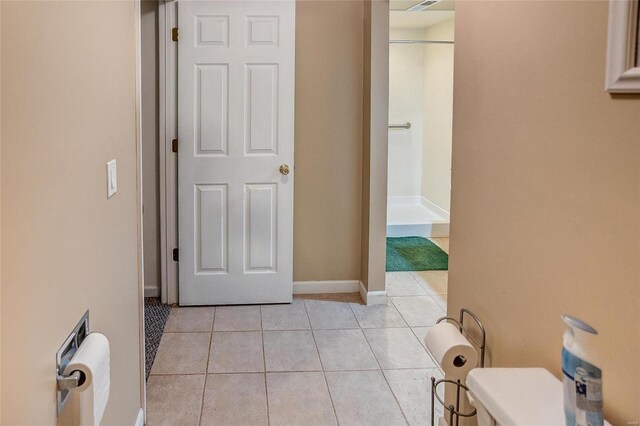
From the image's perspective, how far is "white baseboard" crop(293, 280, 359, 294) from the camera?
4.41 meters

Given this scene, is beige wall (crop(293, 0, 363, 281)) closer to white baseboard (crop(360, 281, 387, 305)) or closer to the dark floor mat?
white baseboard (crop(360, 281, 387, 305))

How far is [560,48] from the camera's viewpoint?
1499 millimetres

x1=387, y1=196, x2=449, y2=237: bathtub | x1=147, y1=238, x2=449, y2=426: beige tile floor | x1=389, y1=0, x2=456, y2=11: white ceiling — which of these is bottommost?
x1=147, y1=238, x2=449, y2=426: beige tile floor

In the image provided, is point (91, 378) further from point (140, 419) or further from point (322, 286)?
point (322, 286)

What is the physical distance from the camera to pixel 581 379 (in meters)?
1.19

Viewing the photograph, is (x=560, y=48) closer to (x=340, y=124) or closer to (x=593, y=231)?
(x=593, y=231)

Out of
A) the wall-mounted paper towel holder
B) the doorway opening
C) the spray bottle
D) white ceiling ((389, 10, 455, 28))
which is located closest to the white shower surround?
the doorway opening

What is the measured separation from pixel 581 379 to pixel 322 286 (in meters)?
3.27

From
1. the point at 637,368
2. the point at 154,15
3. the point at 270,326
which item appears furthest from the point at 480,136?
the point at 154,15

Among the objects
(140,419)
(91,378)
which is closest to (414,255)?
(140,419)

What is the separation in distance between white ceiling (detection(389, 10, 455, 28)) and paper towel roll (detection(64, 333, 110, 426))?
5.23 metres

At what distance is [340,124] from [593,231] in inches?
117

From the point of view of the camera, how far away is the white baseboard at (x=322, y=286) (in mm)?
4410

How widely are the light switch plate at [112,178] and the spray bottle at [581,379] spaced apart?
133cm
